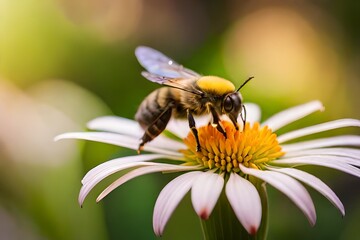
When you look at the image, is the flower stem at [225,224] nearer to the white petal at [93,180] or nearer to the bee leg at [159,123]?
the white petal at [93,180]

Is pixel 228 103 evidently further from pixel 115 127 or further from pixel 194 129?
pixel 115 127

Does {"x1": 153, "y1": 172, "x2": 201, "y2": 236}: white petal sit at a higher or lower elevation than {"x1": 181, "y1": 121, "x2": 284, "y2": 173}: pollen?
lower

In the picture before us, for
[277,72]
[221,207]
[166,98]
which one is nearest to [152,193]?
[166,98]

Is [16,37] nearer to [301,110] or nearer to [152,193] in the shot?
[152,193]

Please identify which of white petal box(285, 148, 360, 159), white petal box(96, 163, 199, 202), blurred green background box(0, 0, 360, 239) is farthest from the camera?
blurred green background box(0, 0, 360, 239)

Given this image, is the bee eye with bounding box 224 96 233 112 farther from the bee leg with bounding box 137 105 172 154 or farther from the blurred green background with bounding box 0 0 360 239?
the blurred green background with bounding box 0 0 360 239

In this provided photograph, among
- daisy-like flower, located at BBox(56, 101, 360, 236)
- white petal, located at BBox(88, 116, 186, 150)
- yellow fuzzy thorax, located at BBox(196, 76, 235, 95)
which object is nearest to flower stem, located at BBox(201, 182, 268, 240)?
daisy-like flower, located at BBox(56, 101, 360, 236)
